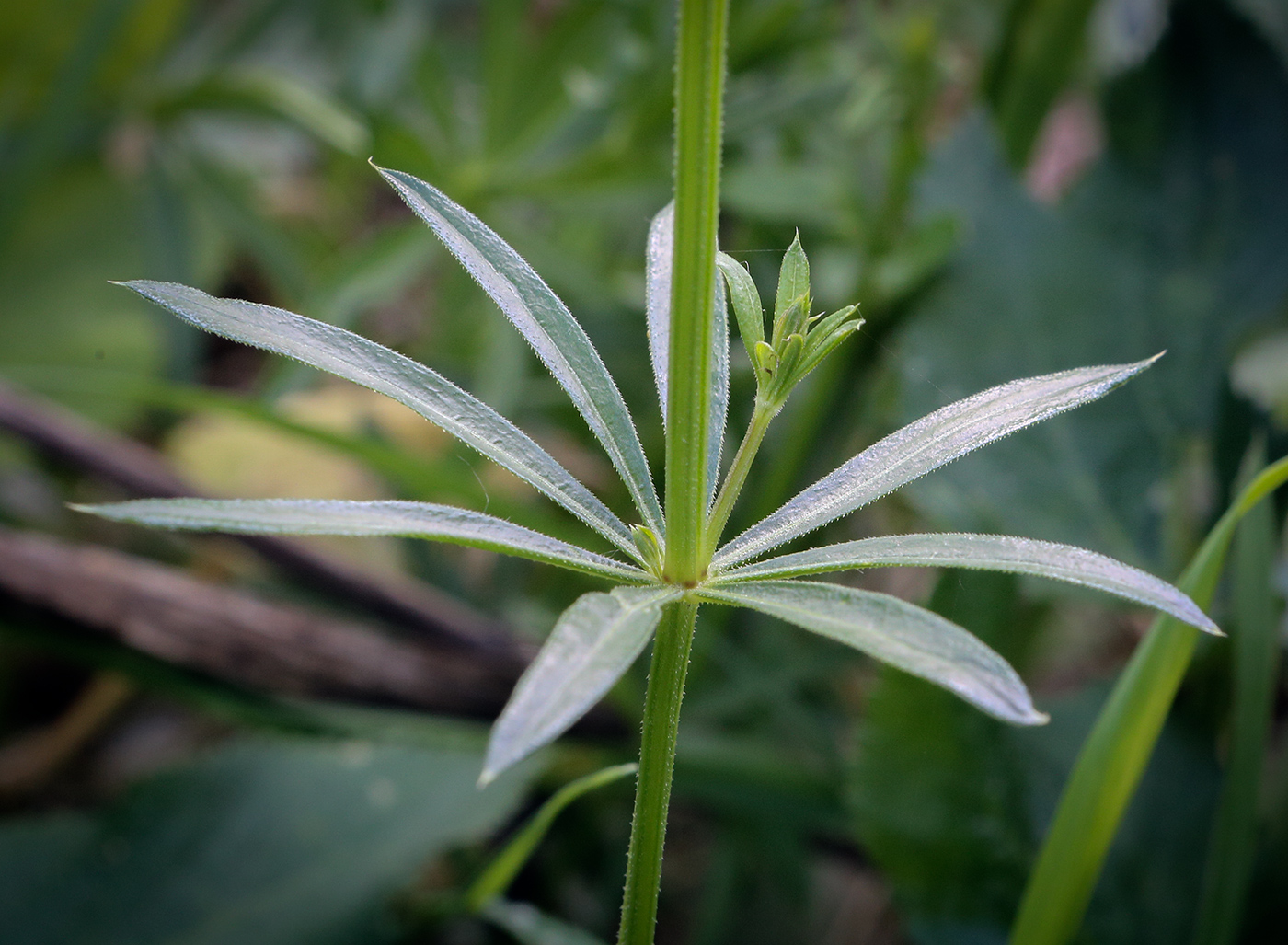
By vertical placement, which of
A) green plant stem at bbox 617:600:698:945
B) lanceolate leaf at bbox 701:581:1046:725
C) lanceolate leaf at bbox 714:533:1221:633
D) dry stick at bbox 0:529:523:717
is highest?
lanceolate leaf at bbox 714:533:1221:633

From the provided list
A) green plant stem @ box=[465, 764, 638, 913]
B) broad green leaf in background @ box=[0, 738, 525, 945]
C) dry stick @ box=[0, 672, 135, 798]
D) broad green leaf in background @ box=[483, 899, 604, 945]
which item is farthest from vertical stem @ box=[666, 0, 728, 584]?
dry stick @ box=[0, 672, 135, 798]

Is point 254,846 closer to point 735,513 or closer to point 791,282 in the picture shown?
point 735,513

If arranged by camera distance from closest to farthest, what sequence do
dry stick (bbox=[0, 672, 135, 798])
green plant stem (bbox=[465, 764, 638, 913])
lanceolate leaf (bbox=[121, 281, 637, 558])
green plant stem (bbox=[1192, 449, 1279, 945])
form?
1. lanceolate leaf (bbox=[121, 281, 637, 558])
2. green plant stem (bbox=[465, 764, 638, 913])
3. green plant stem (bbox=[1192, 449, 1279, 945])
4. dry stick (bbox=[0, 672, 135, 798])

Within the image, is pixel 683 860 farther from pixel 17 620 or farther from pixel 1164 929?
pixel 17 620

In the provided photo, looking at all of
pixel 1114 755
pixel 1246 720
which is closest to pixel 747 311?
pixel 1114 755

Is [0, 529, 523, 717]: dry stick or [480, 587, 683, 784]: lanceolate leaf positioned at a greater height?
[480, 587, 683, 784]: lanceolate leaf

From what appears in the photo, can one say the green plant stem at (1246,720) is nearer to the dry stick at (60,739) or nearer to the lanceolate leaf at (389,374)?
the lanceolate leaf at (389,374)

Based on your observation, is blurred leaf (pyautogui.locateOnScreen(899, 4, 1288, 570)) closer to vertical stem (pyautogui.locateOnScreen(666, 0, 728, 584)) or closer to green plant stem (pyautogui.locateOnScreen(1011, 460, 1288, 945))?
green plant stem (pyautogui.locateOnScreen(1011, 460, 1288, 945))
